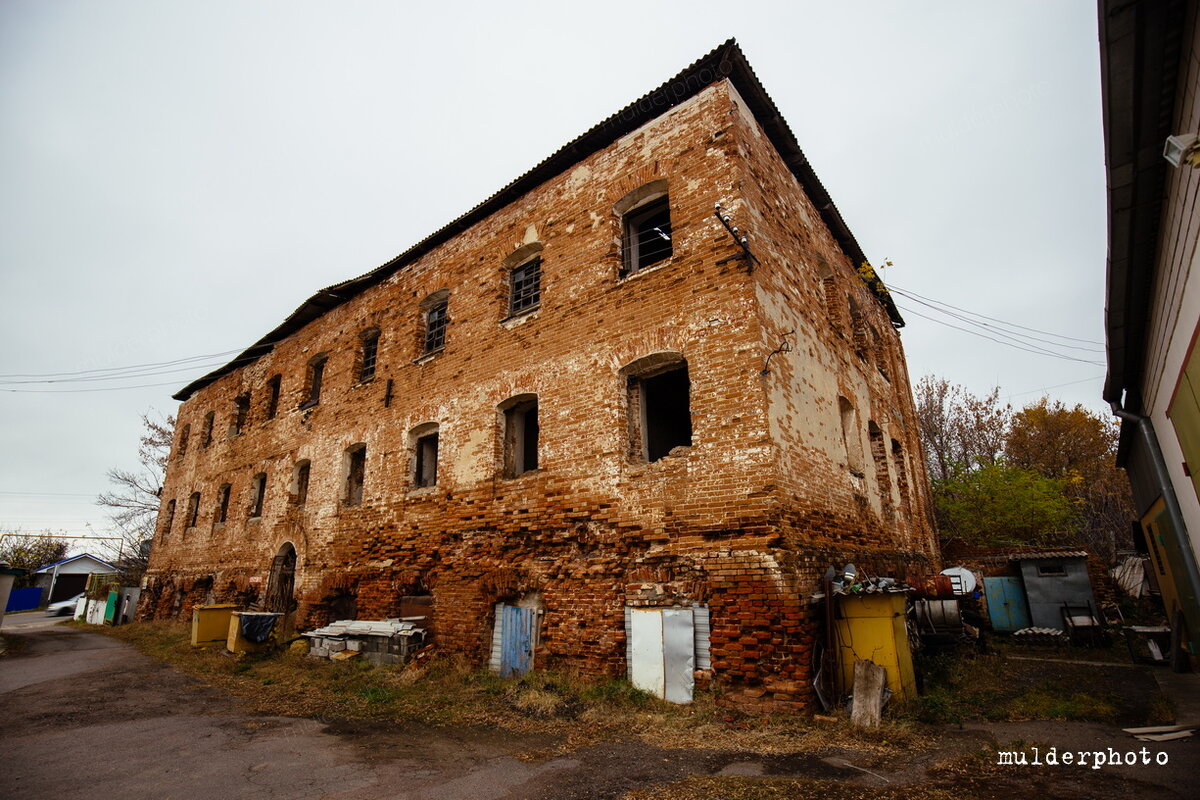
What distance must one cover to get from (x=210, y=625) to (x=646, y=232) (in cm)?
1223

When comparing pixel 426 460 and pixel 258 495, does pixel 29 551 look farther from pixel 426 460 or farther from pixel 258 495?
pixel 426 460

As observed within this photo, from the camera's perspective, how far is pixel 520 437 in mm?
10062

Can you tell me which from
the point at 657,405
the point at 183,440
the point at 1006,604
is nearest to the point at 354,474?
the point at 657,405

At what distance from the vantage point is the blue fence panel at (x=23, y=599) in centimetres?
3466

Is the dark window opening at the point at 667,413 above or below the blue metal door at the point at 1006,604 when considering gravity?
above

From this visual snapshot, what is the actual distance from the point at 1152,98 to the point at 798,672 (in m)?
5.54

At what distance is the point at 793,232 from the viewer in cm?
988

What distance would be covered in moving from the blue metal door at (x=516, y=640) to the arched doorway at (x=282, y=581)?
742 centimetres

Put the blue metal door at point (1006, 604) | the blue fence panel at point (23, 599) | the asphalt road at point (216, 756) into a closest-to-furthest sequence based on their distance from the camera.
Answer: the asphalt road at point (216, 756) < the blue metal door at point (1006, 604) < the blue fence panel at point (23, 599)

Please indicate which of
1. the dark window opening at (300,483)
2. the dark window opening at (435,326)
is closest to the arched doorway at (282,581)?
the dark window opening at (300,483)

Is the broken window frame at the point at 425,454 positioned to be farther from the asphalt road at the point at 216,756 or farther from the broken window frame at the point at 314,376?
the broken window frame at the point at 314,376

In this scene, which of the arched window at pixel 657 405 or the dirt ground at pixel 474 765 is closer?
the dirt ground at pixel 474 765

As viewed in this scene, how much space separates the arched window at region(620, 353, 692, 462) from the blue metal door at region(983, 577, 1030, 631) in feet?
26.8

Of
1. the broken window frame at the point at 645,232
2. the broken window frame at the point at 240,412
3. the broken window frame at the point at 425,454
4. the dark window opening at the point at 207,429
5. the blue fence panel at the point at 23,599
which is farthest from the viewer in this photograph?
the blue fence panel at the point at 23,599
